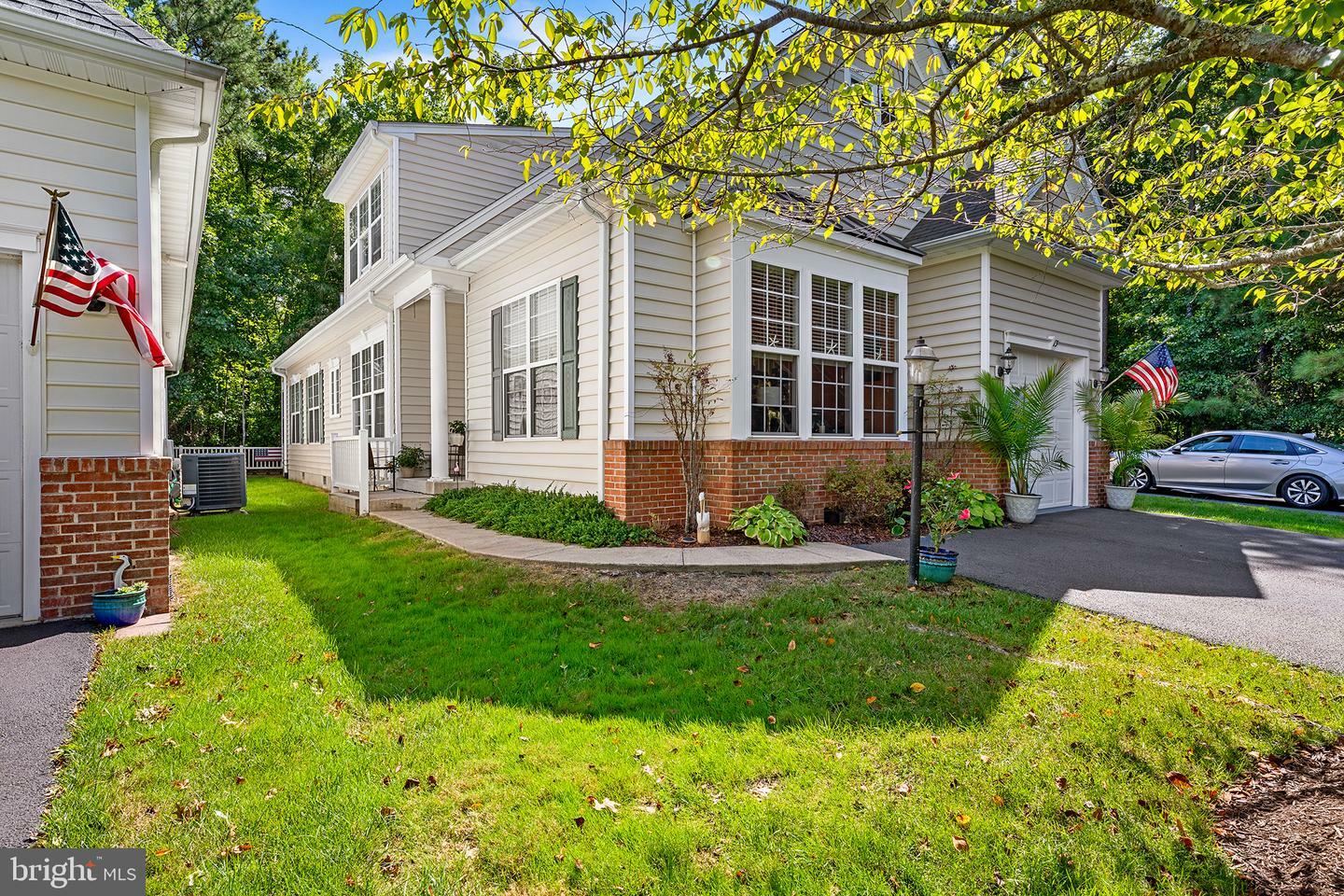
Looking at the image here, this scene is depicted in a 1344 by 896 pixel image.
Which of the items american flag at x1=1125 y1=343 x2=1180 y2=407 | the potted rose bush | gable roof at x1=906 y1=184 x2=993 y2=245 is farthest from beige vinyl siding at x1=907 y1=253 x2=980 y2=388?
american flag at x1=1125 y1=343 x2=1180 y2=407

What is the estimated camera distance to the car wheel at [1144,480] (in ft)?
45.7

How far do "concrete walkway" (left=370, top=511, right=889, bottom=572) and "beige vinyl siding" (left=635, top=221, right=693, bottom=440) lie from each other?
4.87 feet

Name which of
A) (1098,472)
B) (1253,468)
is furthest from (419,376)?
(1253,468)

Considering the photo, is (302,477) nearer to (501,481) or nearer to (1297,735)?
(501,481)

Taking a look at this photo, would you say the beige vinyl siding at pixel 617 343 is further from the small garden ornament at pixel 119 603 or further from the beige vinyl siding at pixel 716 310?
the small garden ornament at pixel 119 603

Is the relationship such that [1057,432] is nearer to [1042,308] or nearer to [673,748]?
[1042,308]

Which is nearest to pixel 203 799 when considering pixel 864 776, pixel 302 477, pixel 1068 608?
pixel 864 776

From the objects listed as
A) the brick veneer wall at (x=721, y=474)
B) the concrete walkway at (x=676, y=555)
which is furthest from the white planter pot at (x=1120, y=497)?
the concrete walkway at (x=676, y=555)

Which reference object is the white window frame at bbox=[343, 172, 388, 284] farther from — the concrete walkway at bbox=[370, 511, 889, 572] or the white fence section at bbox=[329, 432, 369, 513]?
the concrete walkway at bbox=[370, 511, 889, 572]

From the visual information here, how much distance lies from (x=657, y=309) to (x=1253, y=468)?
12.5m

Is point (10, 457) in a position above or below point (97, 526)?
above

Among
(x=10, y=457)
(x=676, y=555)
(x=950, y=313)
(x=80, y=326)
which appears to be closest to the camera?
(x=10, y=457)

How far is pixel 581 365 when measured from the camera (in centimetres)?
757

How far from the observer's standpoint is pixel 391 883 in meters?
2.02
